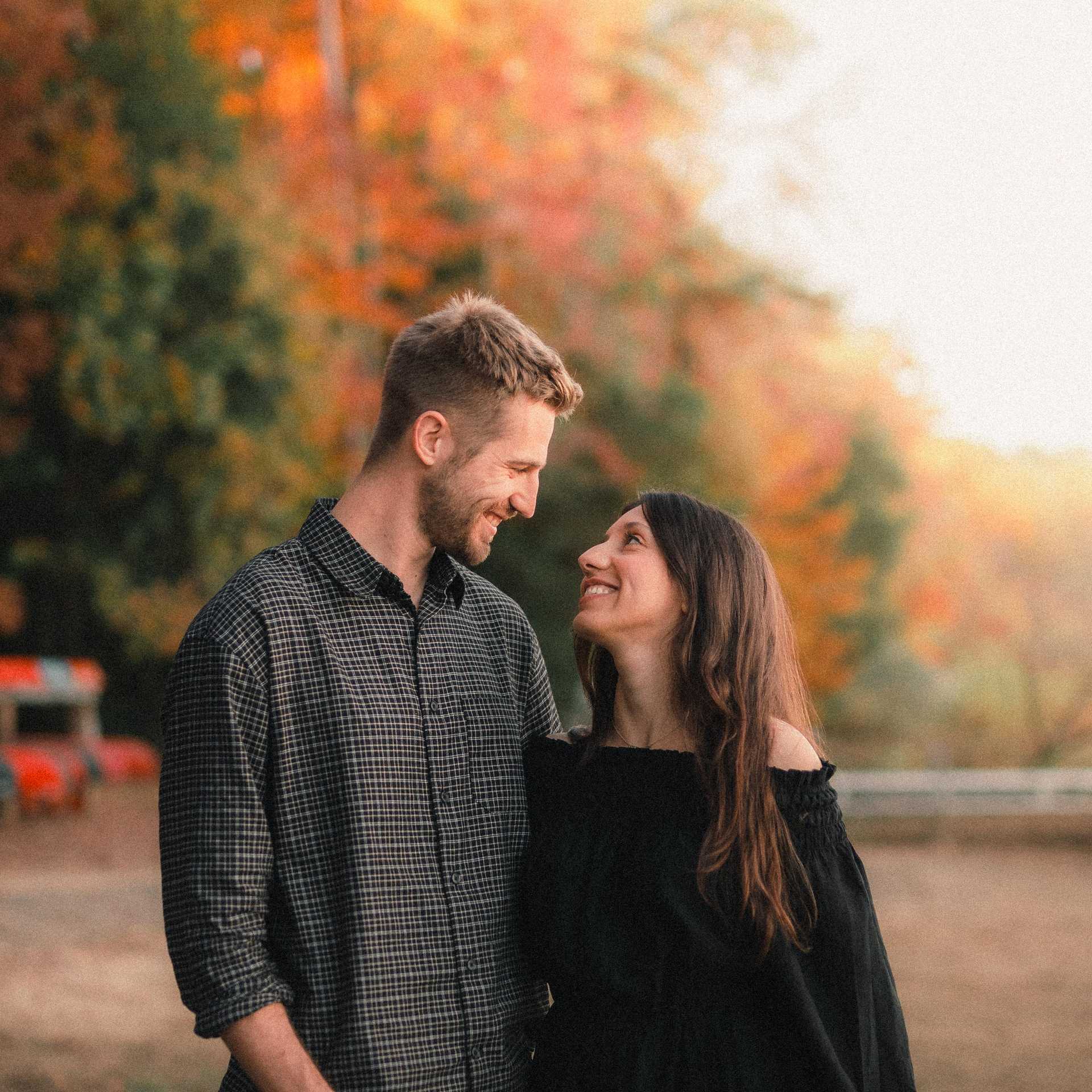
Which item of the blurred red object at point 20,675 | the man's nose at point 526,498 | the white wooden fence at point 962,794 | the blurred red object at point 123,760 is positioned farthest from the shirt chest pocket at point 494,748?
the white wooden fence at point 962,794

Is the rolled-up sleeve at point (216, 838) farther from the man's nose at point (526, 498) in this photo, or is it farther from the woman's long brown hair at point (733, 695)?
the woman's long brown hair at point (733, 695)

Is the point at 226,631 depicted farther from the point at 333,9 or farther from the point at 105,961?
the point at 333,9

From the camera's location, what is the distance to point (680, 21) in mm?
22719

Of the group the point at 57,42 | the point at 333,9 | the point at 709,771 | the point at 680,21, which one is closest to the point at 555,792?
the point at 709,771

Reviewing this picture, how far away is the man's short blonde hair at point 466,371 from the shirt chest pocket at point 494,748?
457mm

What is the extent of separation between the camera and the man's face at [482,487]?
7.79ft

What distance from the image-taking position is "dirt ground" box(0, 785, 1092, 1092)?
5730 millimetres

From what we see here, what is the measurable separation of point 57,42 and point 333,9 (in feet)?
17.7

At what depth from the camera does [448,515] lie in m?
2.37

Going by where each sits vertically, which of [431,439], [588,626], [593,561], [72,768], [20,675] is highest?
[431,439]

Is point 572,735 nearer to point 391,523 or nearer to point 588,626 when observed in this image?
point 588,626

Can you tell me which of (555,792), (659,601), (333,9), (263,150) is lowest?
(555,792)

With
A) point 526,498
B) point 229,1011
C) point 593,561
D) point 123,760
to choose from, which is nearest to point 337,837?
point 229,1011

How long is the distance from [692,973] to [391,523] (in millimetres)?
922
